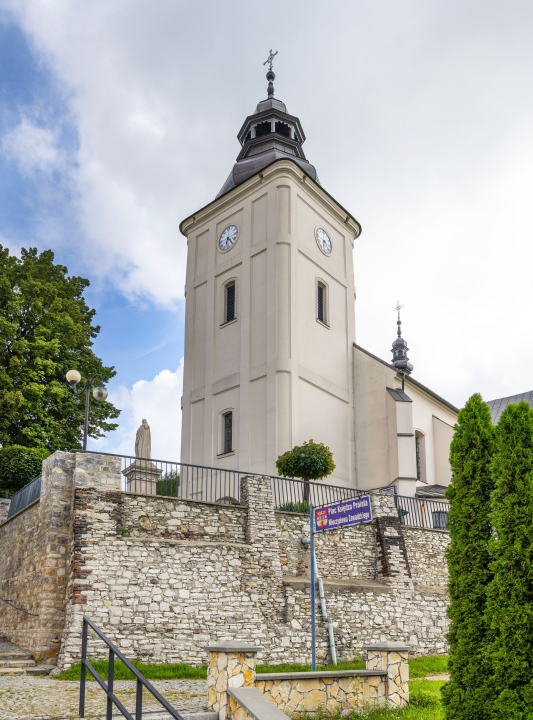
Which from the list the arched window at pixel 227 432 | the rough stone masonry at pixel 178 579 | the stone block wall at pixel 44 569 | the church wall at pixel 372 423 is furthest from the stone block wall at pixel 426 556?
the stone block wall at pixel 44 569

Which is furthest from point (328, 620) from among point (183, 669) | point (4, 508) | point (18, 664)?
point (4, 508)

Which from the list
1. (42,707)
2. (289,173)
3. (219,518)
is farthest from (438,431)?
(42,707)

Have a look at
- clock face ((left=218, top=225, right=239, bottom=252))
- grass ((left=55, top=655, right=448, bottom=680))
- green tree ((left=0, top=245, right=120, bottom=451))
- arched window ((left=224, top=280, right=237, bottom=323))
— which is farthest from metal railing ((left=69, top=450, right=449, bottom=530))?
clock face ((left=218, top=225, right=239, bottom=252))

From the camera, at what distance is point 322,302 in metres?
28.3

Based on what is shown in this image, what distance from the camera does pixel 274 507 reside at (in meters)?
16.6

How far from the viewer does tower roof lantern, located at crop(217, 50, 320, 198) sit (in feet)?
100

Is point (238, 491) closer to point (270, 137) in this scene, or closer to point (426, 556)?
point (426, 556)

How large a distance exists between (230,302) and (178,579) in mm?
15802

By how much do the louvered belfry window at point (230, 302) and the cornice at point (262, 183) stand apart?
3769 mm

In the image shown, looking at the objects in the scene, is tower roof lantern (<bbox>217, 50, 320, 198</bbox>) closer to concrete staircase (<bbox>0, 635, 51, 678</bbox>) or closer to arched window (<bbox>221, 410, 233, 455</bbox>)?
arched window (<bbox>221, 410, 233, 455</bbox>)

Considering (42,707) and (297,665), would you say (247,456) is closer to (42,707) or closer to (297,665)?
(297,665)

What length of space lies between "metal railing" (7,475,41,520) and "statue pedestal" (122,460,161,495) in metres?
2.02

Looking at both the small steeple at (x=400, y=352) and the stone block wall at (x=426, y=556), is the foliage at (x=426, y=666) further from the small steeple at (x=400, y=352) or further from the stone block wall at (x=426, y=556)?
the small steeple at (x=400, y=352)

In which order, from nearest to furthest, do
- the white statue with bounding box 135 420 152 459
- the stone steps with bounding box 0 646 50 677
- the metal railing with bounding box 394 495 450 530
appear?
the stone steps with bounding box 0 646 50 677 → the white statue with bounding box 135 420 152 459 → the metal railing with bounding box 394 495 450 530
